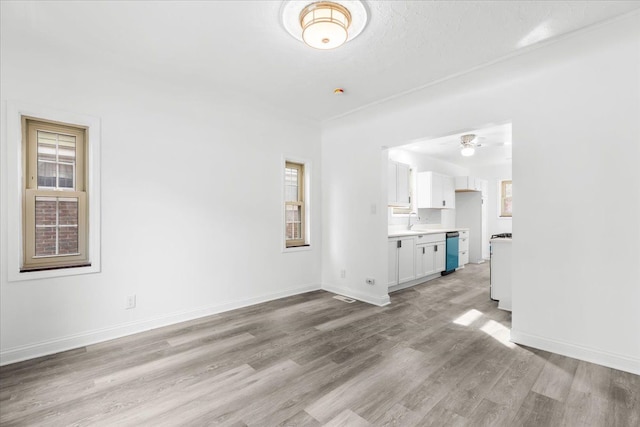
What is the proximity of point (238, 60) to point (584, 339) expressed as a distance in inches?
157

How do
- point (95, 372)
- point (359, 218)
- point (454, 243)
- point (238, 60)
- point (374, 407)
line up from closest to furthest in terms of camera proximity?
point (374, 407)
point (95, 372)
point (238, 60)
point (359, 218)
point (454, 243)

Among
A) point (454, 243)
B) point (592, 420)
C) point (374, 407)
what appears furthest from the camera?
point (454, 243)

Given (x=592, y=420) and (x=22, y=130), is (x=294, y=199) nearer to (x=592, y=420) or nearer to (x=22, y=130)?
(x=22, y=130)

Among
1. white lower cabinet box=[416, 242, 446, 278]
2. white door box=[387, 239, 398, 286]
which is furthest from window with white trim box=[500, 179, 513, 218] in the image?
white door box=[387, 239, 398, 286]

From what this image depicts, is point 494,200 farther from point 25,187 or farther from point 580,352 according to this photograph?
point 25,187

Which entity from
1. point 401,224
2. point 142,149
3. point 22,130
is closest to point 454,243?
point 401,224

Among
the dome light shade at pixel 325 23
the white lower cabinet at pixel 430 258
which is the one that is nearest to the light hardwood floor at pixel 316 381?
the white lower cabinet at pixel 430 258

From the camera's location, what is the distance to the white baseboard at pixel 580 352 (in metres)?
2.39

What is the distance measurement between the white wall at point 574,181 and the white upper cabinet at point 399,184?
2196 millimetres

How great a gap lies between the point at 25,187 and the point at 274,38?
8.41 ft

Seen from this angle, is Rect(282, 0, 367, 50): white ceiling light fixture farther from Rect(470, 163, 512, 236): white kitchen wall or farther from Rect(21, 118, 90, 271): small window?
Rect(470, 163, 512, 236): white kitchen wall

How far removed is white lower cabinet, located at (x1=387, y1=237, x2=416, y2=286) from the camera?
4.80 metres

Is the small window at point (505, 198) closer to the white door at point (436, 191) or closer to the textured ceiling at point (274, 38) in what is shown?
the white door at point (436, 191)

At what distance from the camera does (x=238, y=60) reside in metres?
2.91
